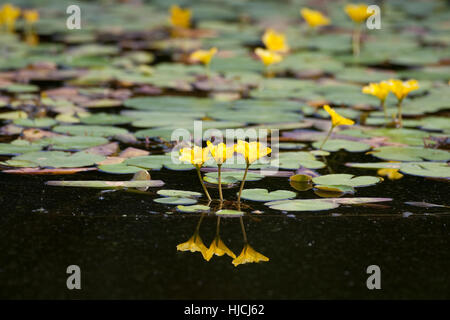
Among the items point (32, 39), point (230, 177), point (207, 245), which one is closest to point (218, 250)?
point (207, 245)

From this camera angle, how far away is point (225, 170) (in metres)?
2.06

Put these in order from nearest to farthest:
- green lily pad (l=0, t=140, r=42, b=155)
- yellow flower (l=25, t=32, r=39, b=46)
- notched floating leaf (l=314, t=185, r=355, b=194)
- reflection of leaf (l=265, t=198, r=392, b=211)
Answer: reflection of leaf (l=265, t=198, r=392, b=211)
notched floating leaf (l=314, t=185, r=355, b=194)
green lily pad (l=0, t=140, r=42, b=155)
yellow flower (l=25, t=32, r=39, b=46)

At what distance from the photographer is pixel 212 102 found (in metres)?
2.99

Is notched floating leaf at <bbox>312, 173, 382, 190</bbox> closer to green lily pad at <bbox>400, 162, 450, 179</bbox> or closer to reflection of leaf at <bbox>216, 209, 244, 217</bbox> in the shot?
green lily pad at <bbox>400, 162, 450, 179</bbox>

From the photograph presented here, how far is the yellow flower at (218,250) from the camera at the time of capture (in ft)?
4.92

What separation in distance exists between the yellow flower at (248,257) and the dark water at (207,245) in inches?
0.5

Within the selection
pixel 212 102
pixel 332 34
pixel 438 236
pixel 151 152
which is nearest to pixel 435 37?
pixel 332 34

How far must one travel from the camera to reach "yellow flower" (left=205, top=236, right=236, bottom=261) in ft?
4.92

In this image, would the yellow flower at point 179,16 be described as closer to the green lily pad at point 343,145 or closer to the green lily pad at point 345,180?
the green lily pad at point 343,145

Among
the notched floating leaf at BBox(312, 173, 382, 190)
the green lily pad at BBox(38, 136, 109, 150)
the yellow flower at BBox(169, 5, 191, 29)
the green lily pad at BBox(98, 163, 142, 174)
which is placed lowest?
the notched floating leaf at BBox(312, 173, 382, 190)

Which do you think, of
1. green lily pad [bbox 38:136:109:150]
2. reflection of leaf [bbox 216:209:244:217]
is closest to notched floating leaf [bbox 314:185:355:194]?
reflection of leaf [bbox 216:209:244:217]

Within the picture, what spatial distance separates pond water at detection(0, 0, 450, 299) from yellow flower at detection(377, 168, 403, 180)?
12mm

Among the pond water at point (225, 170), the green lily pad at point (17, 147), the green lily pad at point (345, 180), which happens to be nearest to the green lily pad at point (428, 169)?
the pond water at point (225, 170)

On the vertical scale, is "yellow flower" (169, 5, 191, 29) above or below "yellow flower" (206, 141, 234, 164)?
above
